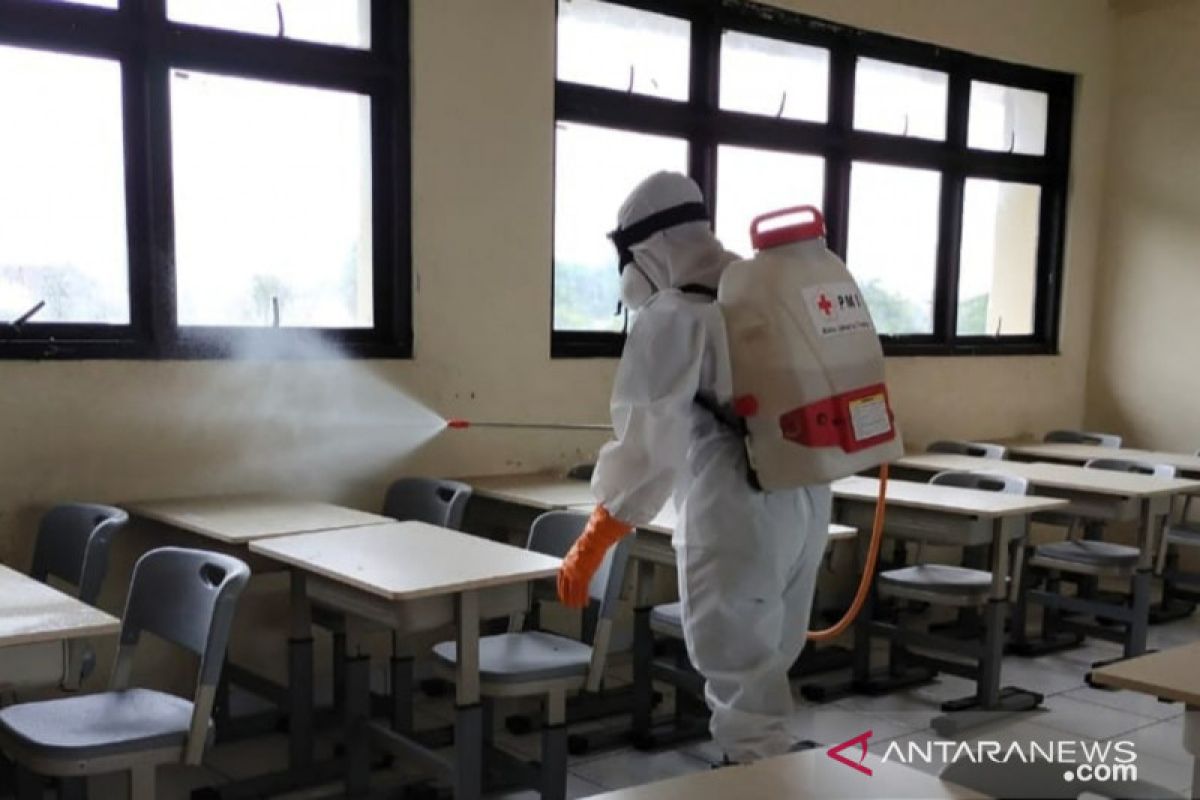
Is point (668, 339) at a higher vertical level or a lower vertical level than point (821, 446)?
higher

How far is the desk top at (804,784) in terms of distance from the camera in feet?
4.32

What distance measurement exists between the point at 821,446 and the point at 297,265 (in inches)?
80.7

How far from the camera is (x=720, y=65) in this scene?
4668 millimetres

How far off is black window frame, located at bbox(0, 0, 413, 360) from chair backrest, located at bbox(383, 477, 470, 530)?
489 mm

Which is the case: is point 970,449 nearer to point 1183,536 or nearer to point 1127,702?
point 1183,536

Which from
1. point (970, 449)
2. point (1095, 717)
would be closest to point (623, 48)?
point (970, 449)

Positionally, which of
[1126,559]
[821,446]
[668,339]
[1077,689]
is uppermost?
[668,339]

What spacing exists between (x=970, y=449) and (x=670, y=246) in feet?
9.98

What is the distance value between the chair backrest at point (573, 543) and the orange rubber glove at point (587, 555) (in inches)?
8.7

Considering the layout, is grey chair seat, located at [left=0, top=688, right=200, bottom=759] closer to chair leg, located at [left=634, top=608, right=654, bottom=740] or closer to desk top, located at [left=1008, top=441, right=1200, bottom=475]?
chair leg, located at [left=634, top=608, right=654, bottom=740]

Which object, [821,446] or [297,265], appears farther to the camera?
[297,265]

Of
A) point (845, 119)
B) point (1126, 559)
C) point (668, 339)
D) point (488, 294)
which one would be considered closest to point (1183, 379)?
point (1126, 559)

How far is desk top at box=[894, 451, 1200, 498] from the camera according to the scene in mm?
4266

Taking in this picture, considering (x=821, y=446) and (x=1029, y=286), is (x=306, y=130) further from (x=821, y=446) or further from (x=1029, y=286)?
(x=1029, y=286)
